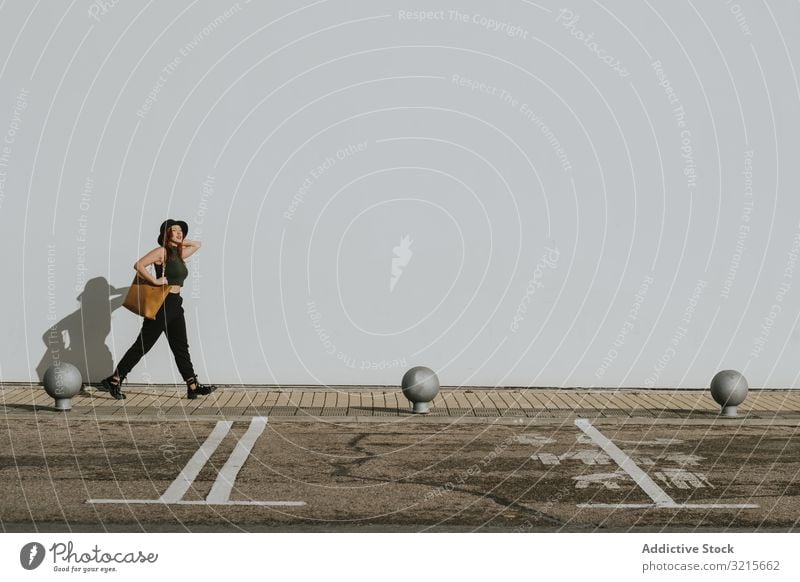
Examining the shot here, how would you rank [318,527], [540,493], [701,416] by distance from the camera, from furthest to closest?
[701,416] → [540,493] → [318,527]

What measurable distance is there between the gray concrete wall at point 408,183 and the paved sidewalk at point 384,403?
286 mm

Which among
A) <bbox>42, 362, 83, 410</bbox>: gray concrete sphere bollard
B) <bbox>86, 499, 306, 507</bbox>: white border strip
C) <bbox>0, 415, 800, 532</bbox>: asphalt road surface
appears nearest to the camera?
<bbox>0, 415, 800, 532</bbox>: asphalt road surface

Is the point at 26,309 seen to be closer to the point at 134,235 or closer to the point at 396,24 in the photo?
the point at 134,235

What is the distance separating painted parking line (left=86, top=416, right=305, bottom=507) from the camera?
770cm

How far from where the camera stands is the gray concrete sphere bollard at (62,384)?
38.2 feet

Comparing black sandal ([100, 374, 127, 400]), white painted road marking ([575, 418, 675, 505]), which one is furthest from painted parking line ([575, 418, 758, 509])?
black sandal ([100, 374, 127, 400])

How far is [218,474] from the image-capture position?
864cm

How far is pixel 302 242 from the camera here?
13766mm

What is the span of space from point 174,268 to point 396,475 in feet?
15.1

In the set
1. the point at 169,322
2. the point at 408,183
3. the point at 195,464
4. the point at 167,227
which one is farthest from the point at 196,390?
the point at 195,464

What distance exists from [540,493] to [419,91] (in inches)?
265

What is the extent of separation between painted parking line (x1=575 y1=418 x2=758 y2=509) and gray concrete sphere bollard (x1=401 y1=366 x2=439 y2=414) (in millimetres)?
1801

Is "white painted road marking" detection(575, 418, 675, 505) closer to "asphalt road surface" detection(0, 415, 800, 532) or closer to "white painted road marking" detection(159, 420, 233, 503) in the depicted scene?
"asphalt road surface" detection(0, 415, 800, 532)

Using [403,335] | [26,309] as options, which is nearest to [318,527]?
[403,335]
